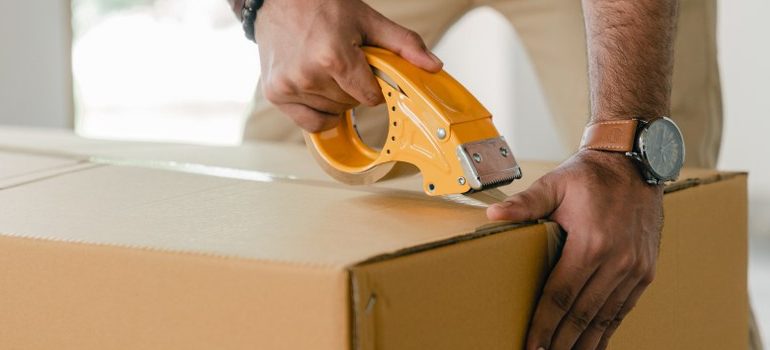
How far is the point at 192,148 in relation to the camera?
1.22 m

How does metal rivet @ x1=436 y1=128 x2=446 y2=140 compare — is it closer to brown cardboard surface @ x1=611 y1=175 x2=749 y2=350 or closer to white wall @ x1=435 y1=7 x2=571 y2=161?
brown cardboard surface @ x1=611 y1=175 x2=749 y2=350

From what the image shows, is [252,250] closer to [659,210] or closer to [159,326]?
[159,326]

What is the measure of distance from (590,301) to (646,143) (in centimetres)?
15

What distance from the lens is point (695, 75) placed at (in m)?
1.25

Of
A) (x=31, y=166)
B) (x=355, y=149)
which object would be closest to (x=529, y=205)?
(x=355, y=149)

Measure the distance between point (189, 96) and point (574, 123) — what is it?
2971 mm

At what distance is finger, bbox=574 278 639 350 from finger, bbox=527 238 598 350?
45 mm

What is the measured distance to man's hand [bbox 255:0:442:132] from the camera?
790mm

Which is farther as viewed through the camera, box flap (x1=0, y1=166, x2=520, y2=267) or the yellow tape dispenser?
the yellow tape dispenser

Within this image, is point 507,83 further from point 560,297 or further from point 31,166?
point 560,297

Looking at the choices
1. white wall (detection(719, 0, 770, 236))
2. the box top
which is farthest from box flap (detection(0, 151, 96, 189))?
white wall (detection(719, 0, 770, 236))

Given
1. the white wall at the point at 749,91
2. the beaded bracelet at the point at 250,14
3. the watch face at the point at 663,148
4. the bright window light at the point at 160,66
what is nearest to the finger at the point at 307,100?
the beaded bracelet at the point at 250,14

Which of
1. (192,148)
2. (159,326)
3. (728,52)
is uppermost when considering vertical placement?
(728,52)

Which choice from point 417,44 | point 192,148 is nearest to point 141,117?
point 192,148
